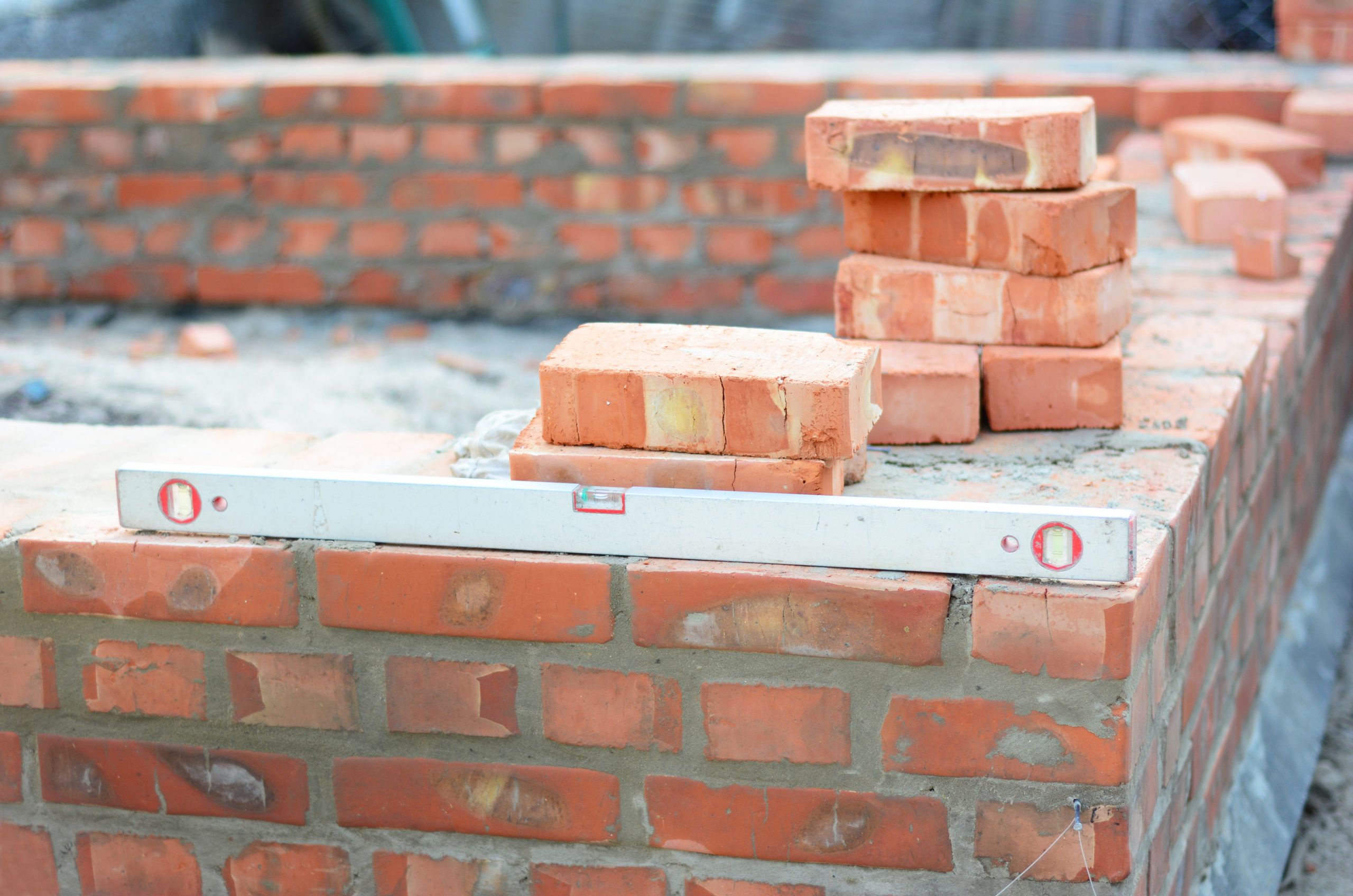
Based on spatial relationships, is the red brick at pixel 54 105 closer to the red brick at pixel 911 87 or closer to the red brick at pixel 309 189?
the red brick at pixel 309 189

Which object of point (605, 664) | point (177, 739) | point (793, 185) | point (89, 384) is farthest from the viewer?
point (793, 185)

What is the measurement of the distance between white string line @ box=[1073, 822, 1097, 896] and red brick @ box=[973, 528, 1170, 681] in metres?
0.17

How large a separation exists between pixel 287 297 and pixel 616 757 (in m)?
2.83

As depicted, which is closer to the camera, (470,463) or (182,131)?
(470,463)

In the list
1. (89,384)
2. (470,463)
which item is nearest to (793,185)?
(89,384)

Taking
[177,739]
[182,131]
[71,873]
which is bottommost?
[71,873]

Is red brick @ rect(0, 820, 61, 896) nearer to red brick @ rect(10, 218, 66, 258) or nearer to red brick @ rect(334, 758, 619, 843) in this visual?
red brick @ rect(334, 758, 619, 843)

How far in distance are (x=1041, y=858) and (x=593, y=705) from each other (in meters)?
0.48

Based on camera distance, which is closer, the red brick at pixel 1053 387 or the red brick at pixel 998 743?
the red brick at pixel 998 743

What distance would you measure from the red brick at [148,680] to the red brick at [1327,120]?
2.99 metres

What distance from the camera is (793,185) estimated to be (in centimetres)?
376

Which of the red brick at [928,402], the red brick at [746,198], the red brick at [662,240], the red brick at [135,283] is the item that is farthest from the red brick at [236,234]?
the red brick at [928,402]

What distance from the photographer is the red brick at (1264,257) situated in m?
2.53

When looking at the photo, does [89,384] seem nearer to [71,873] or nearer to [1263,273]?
[71,873]
